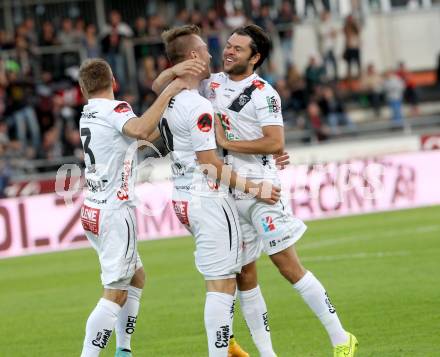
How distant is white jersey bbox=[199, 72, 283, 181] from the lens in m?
8.27

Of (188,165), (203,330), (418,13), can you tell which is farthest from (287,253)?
(418,13)

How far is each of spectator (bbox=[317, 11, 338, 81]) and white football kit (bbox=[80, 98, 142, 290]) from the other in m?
22.0

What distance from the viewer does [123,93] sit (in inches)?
1036

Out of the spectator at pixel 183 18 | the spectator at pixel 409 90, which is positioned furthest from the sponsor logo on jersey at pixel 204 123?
the spectator at pixel 409 90

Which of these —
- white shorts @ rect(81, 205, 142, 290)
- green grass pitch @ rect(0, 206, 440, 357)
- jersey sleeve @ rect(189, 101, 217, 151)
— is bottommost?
green grass pitch @ rect(0, 206, 440, 357)

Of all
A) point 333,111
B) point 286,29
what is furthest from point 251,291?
point 286,29

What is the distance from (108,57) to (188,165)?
61.6 feet

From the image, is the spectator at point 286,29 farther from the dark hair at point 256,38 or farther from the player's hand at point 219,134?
the player's hand at point 219,134

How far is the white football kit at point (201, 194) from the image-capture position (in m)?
7.72

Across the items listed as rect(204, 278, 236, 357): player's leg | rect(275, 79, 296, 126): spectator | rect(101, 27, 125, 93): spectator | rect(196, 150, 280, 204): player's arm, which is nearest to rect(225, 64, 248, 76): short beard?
rect(196, 150, 280, 204): player's arm

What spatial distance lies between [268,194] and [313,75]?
69.2ft

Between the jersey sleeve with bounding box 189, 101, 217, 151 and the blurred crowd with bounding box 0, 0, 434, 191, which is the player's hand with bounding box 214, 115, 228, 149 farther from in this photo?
the blurred crowd with bounding box 0, 0, 434, 191

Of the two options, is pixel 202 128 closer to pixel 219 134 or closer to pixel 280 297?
pixel 219 134

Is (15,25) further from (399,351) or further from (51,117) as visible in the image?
(399,351)
